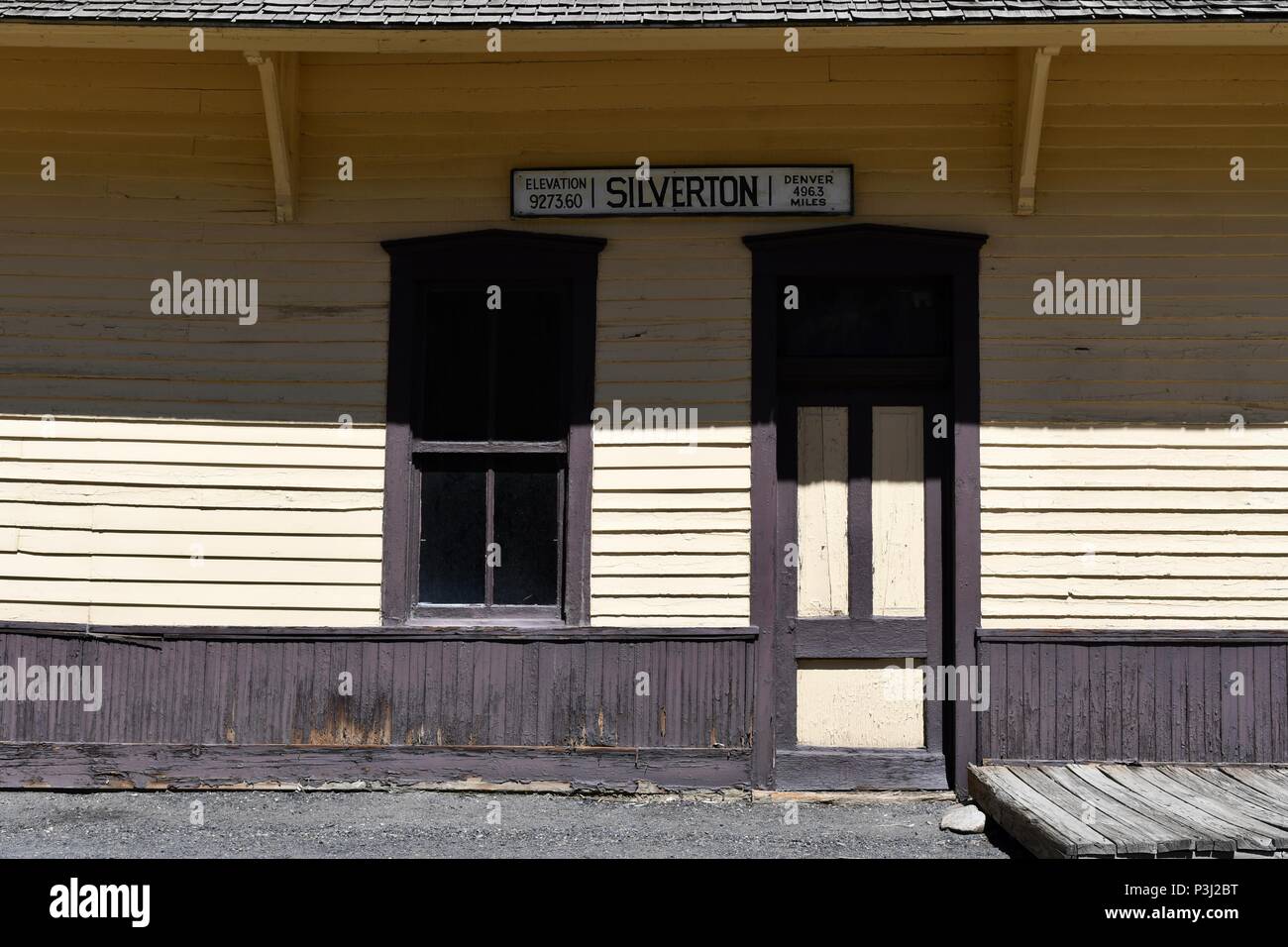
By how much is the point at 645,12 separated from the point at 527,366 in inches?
80.4

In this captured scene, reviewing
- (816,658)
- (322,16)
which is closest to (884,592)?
(816,658)

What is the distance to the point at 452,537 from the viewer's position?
6770mm

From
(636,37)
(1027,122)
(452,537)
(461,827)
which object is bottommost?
Answer: (461,827)

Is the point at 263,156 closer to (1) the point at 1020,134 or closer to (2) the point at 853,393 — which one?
(2) the point at 853,393

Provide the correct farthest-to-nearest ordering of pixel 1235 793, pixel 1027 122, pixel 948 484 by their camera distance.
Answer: pixel 948 484 → pixel 1027 122 → pixel 1235 793

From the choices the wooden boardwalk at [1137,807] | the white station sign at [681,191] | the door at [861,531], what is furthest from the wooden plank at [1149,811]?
the white station sign at [681,191]

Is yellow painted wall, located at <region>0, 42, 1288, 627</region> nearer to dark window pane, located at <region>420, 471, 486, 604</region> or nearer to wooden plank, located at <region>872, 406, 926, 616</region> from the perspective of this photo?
dark window pane, located at <region>420, 471, 486, 604</region>

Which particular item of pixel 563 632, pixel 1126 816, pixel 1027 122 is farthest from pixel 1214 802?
pixel 1027 122

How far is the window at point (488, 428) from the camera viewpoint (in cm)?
665

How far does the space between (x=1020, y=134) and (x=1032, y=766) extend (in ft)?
11.4

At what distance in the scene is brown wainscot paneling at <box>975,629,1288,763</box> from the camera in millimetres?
6406

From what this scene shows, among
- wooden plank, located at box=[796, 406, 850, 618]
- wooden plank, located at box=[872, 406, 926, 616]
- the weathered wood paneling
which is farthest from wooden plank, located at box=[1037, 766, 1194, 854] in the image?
the weathered wood paneling

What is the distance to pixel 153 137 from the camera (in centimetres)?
678

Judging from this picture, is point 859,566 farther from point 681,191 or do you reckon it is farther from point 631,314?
point 681,191
